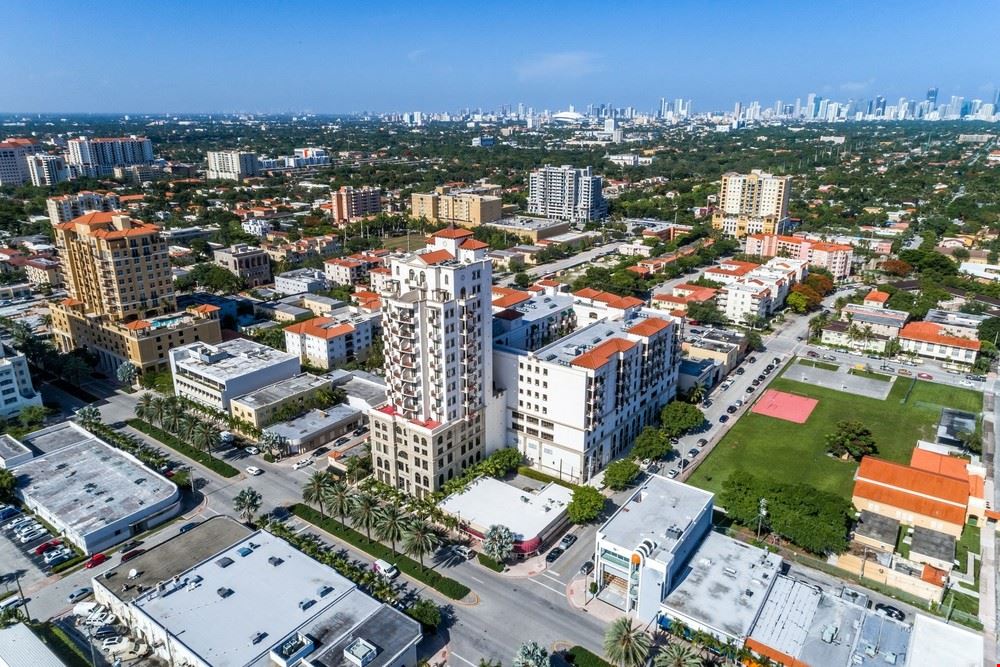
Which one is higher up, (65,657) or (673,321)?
(673,321)

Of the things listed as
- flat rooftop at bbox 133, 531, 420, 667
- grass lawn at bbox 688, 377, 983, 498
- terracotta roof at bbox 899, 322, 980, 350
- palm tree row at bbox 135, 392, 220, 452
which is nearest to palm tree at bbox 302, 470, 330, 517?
flat rooftop at bbox 133, 531, 420, 667

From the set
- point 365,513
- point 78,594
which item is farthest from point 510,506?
point 78,594

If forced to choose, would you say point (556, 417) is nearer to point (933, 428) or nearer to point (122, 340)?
point (933, 428)

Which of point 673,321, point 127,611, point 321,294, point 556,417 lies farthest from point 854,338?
point 127,611

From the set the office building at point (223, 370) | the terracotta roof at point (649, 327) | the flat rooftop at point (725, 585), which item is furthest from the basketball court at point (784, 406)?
the office building at point (223, 370)

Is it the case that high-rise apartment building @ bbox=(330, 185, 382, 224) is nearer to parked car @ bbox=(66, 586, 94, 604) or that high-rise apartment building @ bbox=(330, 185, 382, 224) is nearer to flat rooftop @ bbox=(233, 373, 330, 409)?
flat rooftop @ bbox=(233, 373, 330, 409)

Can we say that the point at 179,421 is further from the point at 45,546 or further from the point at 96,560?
the point at 96,560
